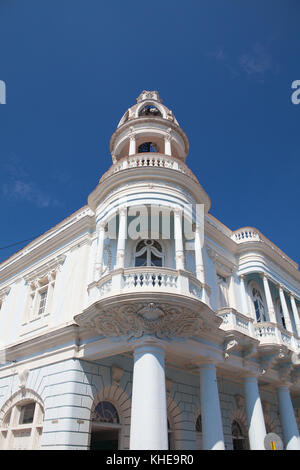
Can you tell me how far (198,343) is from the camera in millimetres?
11773

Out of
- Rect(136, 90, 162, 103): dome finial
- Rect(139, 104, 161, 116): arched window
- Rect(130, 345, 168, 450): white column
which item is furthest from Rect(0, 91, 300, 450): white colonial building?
Rect(136, 90, 162, 103): dome finial

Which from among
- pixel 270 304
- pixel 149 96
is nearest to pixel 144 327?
pixel 270 304

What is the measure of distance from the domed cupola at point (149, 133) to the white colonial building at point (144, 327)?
11 cm

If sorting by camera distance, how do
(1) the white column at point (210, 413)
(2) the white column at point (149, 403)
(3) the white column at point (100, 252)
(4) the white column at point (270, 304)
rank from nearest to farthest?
(2) the white column at point (149, 403), (1) the white column at point (210, 413), (3) the white column at point (100, 252), (4) the white column at point (270, 304)

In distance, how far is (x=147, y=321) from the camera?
33.8 feet

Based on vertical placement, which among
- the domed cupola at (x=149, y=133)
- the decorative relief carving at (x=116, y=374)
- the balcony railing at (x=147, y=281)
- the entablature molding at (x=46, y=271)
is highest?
the domed cupola at (x=149, y=133)

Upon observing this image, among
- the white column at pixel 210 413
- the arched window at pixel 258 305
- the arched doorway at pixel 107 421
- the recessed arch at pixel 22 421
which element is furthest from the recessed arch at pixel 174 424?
the arched window at pixel 258 305

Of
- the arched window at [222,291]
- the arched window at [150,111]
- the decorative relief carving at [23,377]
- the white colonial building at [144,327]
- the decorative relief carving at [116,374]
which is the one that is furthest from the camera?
the arched window at [150,111]

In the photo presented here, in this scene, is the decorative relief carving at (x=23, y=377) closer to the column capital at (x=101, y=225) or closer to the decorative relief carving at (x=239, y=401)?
the column capital at (x=101, y=225)

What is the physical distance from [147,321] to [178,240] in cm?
322

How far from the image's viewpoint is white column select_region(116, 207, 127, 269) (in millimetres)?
11609

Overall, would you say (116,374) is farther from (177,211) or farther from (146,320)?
(177,211)

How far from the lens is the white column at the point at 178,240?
11.6 m

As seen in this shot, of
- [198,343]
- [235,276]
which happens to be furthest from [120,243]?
[235,276]
